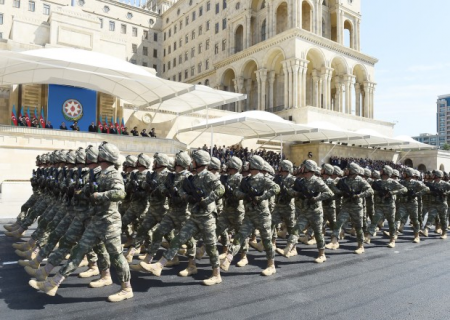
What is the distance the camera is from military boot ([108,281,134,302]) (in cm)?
473

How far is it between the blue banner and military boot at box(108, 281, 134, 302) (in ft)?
63.3

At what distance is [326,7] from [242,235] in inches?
1703

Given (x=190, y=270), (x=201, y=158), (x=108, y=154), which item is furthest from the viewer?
(x=190, y=270)

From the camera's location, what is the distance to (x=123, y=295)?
4.82 meters

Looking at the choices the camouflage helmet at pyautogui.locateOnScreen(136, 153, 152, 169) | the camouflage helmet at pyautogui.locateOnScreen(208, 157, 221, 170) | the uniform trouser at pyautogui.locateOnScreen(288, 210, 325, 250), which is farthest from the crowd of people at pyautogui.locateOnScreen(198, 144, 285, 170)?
the camouflage helmet at pyautogui.locateOnScreen(208, 157, 221, 170)

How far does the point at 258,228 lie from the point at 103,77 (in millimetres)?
16884

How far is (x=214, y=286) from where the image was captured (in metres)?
5.61

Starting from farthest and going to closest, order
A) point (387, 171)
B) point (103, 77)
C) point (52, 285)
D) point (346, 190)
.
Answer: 1. point (103, 77)
2. point (387, 171)
3. point (346, 190)
4. point (52, 285)

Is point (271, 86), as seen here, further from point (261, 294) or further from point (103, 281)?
point (103, 281)

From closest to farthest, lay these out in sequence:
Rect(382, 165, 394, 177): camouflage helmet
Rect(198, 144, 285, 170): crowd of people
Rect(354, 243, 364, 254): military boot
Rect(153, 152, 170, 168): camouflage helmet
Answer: Rect(153, 152, 170, 168): camouflage helmet < Rect(354, 243, 364, 254): military boot < Rect(382, 165, 394, 177): camouflage helmet < Rect(198, 144, 285, 170): crowd of people

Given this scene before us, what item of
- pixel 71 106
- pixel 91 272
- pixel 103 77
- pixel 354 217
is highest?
pixel 103 77

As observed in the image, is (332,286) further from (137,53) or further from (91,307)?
(137,53)

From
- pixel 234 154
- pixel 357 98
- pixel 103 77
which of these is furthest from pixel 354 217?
pixel 357 98

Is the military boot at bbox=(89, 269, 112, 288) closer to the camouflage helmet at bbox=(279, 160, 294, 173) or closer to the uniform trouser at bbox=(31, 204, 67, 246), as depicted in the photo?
the uniform trouser at bbox=(31, 204, 67, 246)
